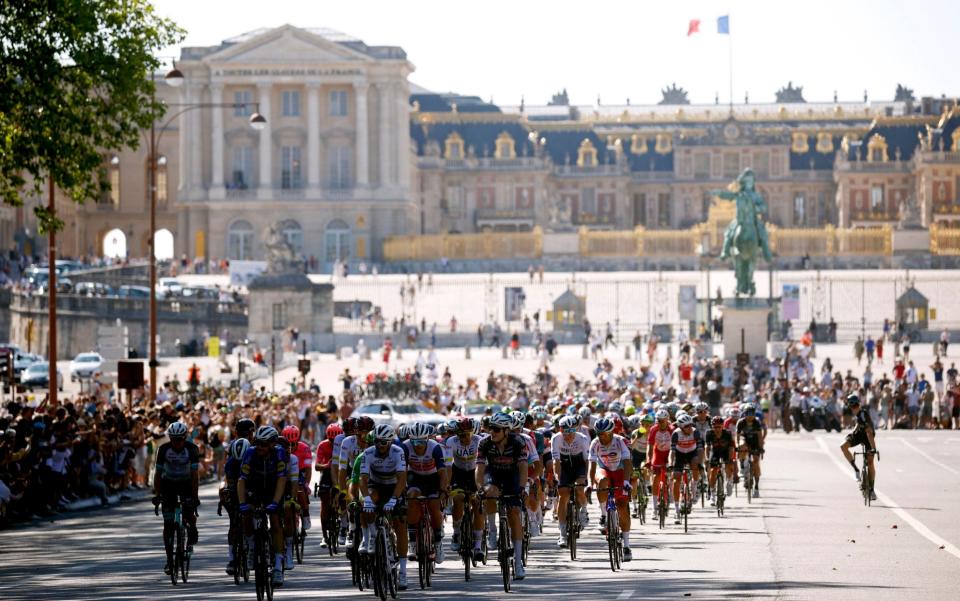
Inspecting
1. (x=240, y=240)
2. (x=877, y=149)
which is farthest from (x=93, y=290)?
(x=877, y=149)

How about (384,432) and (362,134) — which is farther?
(362,134)

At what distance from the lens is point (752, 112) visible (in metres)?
153

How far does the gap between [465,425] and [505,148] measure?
12289 centimetres

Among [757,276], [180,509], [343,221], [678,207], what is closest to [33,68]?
[180,509]

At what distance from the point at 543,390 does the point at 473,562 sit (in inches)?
1262

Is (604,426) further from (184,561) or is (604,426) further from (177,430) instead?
(184,561)

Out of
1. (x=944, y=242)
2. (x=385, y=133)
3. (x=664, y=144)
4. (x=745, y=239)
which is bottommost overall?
(x=745, y=239)

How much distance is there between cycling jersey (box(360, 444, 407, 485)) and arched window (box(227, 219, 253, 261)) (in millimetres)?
101975

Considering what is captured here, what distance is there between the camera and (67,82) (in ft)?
110

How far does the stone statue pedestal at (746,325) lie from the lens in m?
64.8

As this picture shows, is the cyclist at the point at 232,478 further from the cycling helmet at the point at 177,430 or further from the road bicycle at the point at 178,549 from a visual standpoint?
the cycling helmet at the point at 177,430

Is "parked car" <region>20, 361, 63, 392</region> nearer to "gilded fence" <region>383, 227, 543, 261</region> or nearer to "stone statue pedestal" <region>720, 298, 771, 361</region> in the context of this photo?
"stone statue pedestal" <region>720, 298, 771, 361</region>

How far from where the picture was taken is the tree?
32125mm

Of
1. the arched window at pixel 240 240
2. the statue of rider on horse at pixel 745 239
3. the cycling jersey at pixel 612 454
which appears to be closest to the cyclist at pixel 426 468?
the cycling jersey at pixel 612 454
